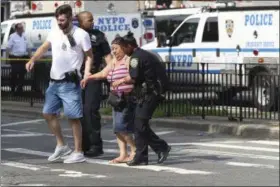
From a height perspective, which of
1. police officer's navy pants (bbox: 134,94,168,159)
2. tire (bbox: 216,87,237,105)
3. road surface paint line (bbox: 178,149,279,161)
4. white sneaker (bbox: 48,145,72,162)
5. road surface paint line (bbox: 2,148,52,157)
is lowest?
road surface paint line (bbox: 178,149,279,161)

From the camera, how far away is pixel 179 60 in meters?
19.2

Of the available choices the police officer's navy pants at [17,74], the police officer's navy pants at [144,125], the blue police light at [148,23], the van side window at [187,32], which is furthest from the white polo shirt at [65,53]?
the blue police light at [148,23]

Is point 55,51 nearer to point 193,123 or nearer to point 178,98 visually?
point 193,123

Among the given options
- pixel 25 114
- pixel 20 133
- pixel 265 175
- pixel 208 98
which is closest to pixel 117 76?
pixel 265 175

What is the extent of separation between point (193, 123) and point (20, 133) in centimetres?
335

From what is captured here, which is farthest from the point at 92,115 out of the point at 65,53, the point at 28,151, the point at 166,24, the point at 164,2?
the point at 164,2

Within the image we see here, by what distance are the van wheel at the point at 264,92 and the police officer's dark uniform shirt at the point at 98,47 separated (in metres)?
5.53

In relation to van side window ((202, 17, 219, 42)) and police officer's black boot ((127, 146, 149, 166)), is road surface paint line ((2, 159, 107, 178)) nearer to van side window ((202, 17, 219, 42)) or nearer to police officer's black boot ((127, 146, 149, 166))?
police officer's black boot ((127, 146, 149, 166))

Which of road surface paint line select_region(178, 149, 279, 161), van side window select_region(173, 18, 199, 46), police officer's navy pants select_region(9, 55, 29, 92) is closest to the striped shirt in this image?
road surface paint line select_region(178, 149, 279, 161)

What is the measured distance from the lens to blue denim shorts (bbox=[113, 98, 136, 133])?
893cm

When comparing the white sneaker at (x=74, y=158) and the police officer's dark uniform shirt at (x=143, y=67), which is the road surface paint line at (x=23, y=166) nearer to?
the white sneaker at (x=74, y=158)

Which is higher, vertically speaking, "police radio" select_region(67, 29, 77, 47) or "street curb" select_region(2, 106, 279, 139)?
"police radio" select_region(67, 29, 77, 47)

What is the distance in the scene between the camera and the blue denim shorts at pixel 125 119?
8.93 m

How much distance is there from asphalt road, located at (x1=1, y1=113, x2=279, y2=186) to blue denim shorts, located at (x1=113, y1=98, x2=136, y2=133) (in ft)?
1.54
